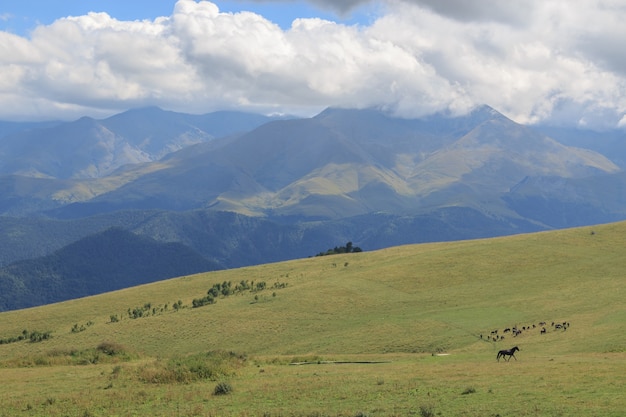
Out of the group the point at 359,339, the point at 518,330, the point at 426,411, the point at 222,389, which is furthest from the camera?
the point at 359,339

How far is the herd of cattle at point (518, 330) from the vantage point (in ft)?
213

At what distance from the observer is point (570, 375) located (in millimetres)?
37031

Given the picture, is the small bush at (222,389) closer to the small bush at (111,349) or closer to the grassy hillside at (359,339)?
the grassy hillside at (359,339)

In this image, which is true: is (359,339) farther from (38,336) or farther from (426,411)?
(38,336)

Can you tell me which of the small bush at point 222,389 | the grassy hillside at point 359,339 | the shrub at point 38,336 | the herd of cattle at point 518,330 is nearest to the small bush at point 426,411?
the grassy hillside at point 359,339

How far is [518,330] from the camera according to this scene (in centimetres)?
6756

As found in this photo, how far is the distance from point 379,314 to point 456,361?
36199 mm

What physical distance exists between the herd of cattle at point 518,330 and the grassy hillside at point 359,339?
0.46 metres

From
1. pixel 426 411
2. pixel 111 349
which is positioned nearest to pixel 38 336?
pixel 111 349

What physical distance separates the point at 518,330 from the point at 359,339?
649 inches

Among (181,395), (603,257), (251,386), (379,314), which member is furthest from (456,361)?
(603,257)

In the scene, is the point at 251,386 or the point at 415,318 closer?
the point at 251,386

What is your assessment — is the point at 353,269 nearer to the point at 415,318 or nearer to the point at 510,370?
the point at 415,318

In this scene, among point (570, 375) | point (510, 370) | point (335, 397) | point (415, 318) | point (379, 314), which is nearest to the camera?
point (335, 397)
